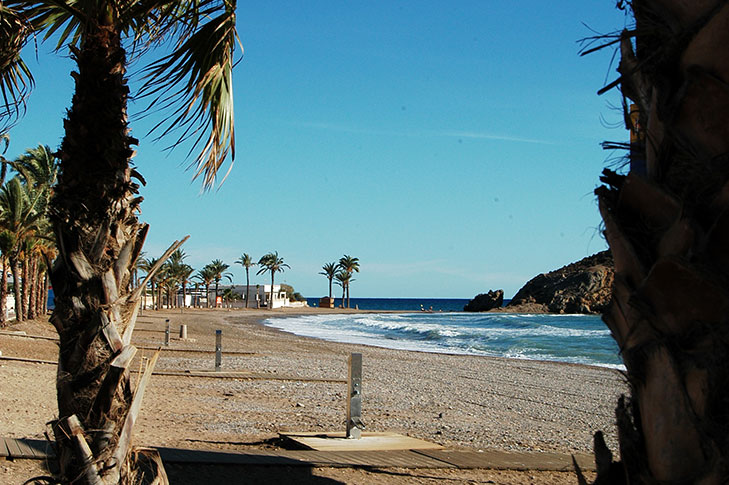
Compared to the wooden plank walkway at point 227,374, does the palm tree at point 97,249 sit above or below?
above

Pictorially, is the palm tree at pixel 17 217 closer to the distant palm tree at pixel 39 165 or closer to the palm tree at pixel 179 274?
the distant palm tree at pixel 39 165

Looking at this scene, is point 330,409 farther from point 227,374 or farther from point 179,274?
point 179,274

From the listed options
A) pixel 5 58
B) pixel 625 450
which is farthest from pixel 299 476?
pixel 625 450

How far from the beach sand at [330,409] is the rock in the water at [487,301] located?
117 m

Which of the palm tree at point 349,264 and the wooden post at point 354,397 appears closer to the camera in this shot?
the wooden post at point 354,397

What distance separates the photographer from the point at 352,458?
23.0 feet

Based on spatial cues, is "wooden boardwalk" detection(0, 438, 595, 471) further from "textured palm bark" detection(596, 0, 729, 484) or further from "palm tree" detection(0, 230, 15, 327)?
"palm tree" detection(0, 230, 15, 327)

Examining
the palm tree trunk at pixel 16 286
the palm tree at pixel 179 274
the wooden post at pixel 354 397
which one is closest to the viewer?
the wooden post at pixel 354 397

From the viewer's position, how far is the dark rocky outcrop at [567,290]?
108 m

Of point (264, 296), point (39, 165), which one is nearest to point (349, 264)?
point (264, 296)

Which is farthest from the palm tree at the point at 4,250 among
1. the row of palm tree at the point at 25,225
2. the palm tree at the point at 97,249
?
the palm tree at the point at 97,249

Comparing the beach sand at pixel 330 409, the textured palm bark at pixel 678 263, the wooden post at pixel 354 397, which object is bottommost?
the beach sand at pixel 330 409

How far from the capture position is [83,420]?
3.76 m

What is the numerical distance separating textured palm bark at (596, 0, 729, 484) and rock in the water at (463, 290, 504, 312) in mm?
136258
